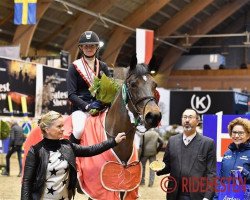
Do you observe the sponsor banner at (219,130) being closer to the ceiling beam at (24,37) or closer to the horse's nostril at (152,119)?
the horse's nostril at (152,119)

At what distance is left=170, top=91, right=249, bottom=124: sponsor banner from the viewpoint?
19.7 metres

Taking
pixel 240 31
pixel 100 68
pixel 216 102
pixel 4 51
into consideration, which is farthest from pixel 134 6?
pixel 100 68

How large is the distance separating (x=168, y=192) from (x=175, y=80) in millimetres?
29129

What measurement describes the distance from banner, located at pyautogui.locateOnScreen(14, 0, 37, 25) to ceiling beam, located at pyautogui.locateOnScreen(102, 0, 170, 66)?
9.88 m

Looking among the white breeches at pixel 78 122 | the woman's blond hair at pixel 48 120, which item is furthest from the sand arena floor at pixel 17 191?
the woman's blond hair at pixel 48 120

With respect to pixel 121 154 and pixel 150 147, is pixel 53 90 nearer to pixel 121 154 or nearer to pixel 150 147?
pixel 150 147

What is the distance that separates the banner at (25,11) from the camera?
15469 millimetres

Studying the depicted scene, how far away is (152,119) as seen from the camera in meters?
3.36

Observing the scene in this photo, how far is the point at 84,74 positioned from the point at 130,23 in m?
22.0

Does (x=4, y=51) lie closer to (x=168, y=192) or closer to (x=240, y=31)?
(x=168, y=192)

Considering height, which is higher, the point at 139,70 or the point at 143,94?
the point at 139,70

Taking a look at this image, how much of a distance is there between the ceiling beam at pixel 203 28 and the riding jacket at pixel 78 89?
72.7 feet

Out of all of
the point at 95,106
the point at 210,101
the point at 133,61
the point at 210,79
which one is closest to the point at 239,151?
the point at 133,61

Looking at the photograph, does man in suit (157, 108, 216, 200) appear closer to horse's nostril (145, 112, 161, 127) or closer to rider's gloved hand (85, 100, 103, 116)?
horse's nostril (145, 112, 161, 127)
